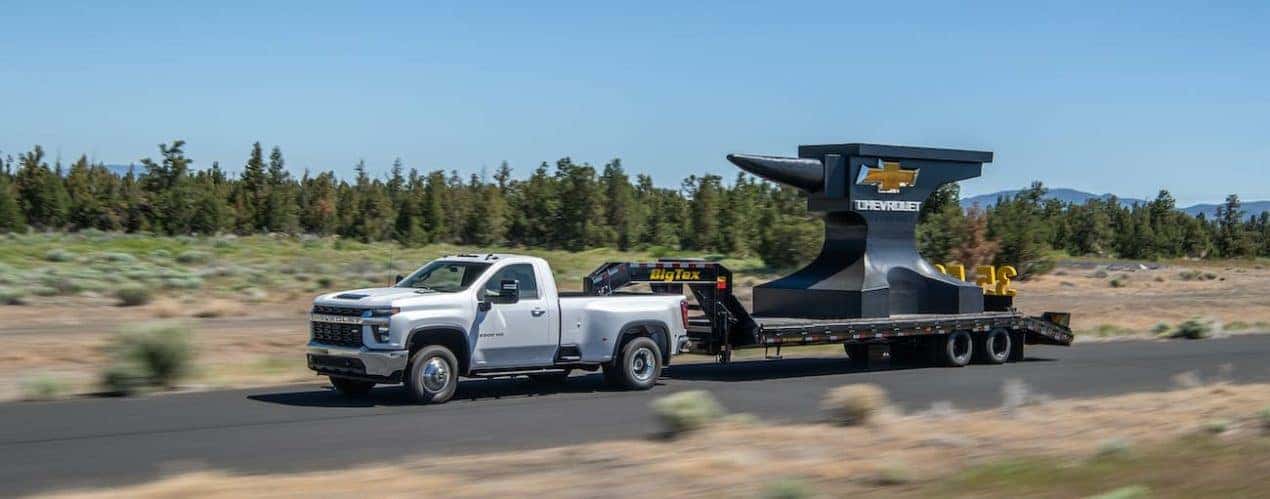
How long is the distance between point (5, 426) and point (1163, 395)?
559 inches

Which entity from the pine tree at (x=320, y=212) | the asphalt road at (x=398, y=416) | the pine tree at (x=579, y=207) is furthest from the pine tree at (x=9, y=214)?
the asphalt road at (x=398, y=416)

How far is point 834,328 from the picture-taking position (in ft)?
70.2

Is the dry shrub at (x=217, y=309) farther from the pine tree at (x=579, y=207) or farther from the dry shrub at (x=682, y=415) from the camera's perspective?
the pine tree at (x=579, y=207)

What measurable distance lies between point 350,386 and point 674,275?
205 inches

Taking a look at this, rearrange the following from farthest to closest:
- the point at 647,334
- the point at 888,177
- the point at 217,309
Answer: the point at 217,309 < the point at 888,177 < the point at 647,334

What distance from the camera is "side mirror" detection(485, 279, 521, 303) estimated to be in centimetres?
1706

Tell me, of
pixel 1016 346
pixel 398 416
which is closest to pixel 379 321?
pixel 398 416

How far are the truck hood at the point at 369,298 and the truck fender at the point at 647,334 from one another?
2.98 meters

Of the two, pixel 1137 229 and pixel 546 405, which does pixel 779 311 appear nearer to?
pixel 546 405

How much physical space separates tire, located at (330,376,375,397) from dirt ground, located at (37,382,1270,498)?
210 inches

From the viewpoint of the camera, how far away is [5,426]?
13836 mm

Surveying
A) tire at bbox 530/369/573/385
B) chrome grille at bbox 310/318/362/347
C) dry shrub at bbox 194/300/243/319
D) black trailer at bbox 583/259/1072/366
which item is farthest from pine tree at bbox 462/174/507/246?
chrome grille at bbox 310/318/362/347

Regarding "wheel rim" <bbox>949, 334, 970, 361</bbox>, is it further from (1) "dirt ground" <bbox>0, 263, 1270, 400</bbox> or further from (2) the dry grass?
(2) the dry grass

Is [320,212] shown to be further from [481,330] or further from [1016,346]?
[481,330]
